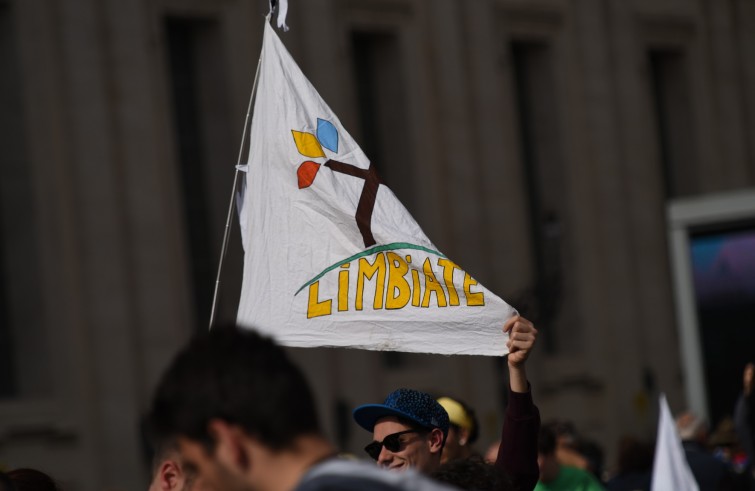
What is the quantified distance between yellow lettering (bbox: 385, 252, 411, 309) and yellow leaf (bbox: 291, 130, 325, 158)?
65 cm

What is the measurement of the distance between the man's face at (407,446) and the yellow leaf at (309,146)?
1274 mm

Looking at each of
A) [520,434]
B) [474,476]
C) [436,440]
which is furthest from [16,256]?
[474,476]

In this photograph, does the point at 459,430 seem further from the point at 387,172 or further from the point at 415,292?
the point at 387,172

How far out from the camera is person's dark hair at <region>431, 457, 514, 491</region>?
4.05 meters

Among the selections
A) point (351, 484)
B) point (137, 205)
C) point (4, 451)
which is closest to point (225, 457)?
point (351, 484)

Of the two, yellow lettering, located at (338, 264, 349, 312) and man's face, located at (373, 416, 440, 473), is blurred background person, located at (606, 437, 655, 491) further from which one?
man's face, located at (373, 416, 440, 473)

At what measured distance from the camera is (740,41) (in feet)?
103

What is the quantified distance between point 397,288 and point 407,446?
64cm

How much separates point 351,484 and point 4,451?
16203 millimetres

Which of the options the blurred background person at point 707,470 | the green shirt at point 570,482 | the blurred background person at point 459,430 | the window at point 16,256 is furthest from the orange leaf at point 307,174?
the window at point 16,256

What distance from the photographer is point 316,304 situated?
5.45 meters

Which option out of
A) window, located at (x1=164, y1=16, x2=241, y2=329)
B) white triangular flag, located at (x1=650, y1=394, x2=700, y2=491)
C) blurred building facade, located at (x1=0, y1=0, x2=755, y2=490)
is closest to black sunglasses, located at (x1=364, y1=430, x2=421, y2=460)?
white triangular flag, located at (x1=650, y1=394, x2=700, y2=491)

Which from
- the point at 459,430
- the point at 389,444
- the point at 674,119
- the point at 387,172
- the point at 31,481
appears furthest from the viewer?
the point at 674,119

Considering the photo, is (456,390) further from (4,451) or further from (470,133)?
(4,451)
